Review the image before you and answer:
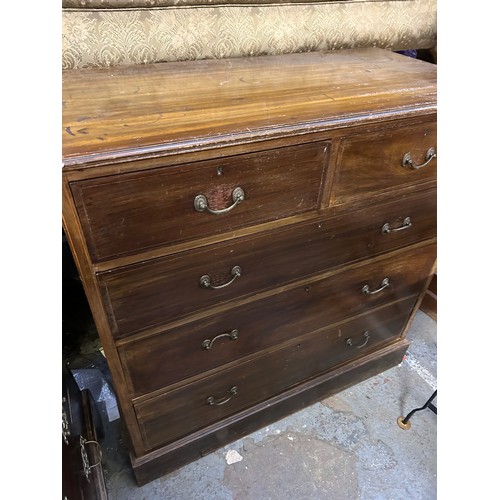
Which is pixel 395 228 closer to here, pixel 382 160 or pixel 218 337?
pixel 382 160

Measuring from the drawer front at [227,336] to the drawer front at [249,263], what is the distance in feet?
0.19

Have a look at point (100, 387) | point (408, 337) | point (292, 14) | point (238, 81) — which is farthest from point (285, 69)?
point (408, 337)

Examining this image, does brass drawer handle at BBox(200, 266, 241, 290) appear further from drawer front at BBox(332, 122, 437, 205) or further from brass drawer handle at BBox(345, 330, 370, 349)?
brass drawer handle at BBox(345, 330, 370, 349)

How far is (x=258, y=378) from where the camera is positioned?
119 cm

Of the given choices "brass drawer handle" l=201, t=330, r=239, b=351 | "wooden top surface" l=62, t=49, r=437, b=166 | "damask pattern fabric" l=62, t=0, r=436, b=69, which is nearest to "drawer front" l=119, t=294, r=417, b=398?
"brass drawer handle" l=201, t=330, r=239, b=351

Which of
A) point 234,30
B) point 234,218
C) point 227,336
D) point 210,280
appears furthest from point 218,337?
point 234,30

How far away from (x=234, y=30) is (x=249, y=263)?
672 mm

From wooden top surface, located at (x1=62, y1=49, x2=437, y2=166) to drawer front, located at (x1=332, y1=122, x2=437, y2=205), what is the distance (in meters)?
0.05

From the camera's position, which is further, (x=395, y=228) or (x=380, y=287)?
(x=380, y=287)

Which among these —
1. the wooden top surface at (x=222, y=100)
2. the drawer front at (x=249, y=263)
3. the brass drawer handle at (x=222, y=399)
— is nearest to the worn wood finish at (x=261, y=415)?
the brass drawer handle at (x=222, y=399)

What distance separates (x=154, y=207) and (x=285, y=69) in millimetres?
552

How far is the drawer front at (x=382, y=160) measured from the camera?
32.2 inches
